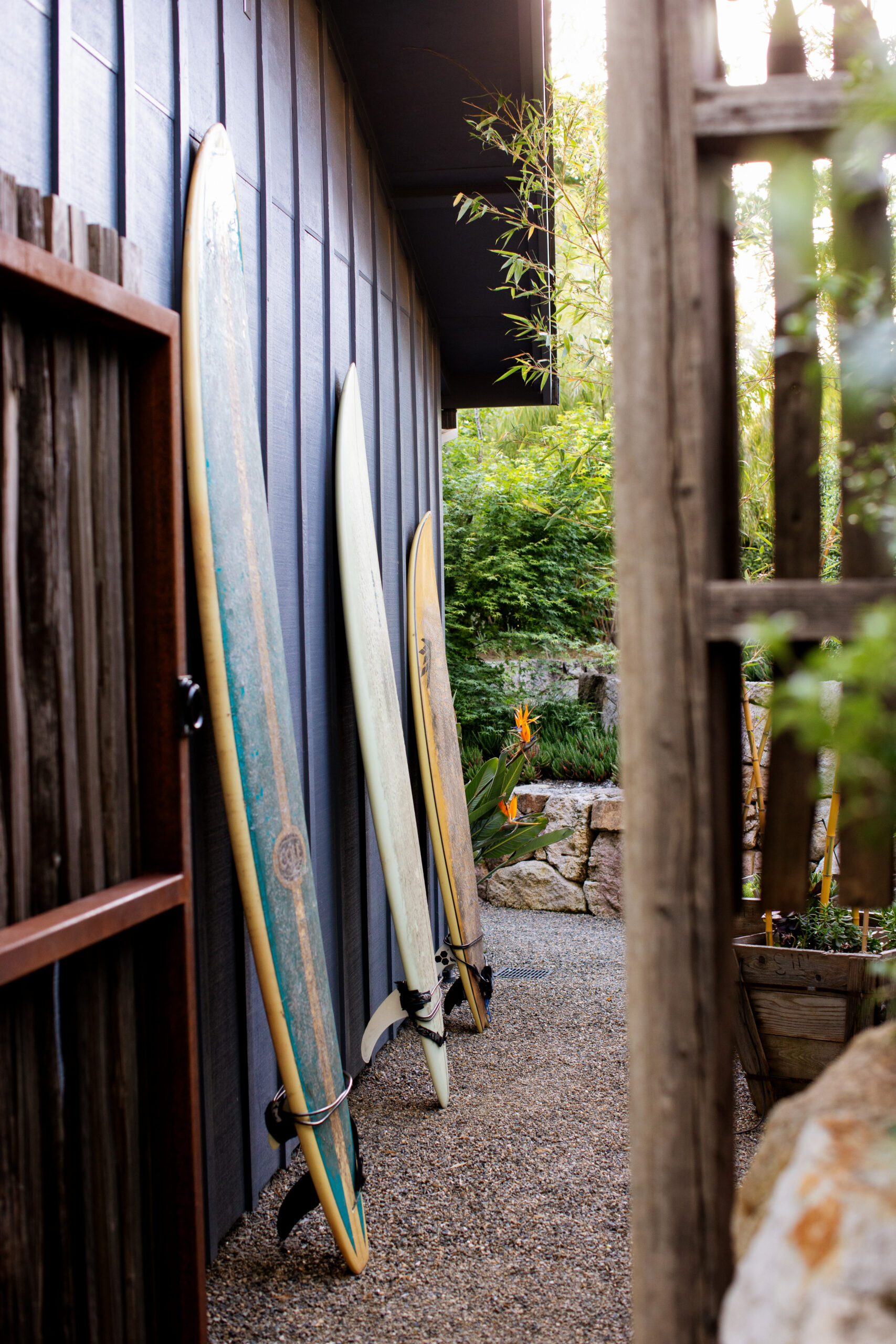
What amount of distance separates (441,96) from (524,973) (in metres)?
3.40

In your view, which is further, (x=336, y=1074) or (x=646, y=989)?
(x=336, y=1074)

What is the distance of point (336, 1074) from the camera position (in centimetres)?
192

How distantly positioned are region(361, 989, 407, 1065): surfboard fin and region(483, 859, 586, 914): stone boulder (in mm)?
2431

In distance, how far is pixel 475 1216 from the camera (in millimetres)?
2074

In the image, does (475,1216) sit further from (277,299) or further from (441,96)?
(441,96)

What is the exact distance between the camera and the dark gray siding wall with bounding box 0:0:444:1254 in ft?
5.22

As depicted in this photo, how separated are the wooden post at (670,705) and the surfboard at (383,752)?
1.47m

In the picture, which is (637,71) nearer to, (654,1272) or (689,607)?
(689,607)

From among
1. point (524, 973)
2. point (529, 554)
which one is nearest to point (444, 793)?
point (524, 973)

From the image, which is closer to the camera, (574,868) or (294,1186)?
(294,1186)

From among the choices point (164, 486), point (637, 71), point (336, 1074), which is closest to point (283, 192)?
point (164, 486)

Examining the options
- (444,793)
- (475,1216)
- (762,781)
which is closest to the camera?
(475,1216)

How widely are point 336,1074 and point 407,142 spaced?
3.19 m

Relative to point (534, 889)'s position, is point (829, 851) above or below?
above
